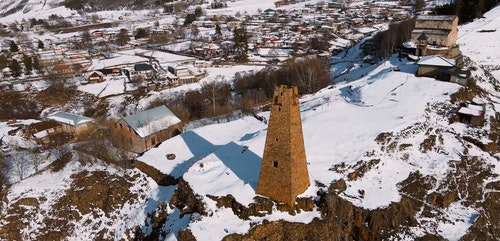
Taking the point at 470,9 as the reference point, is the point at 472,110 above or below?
below

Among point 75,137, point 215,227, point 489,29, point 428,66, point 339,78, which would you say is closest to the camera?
point 215,227

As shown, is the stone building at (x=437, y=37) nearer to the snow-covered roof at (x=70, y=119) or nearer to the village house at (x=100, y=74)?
the snow-covered roof at (x=70, y=119)

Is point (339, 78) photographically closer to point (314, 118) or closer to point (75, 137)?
point (314, 118)

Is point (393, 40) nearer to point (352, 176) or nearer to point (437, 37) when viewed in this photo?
point (437, 37)

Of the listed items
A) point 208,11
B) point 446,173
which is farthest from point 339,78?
point 208,11

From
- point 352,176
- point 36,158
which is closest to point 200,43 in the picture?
point 36,158

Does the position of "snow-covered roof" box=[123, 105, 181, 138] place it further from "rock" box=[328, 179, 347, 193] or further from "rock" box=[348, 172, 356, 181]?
"rock" box=[348, 172, 356, 181]

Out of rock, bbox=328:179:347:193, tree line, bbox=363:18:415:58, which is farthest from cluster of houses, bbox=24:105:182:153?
tree line, bbox=363:18:415:58
